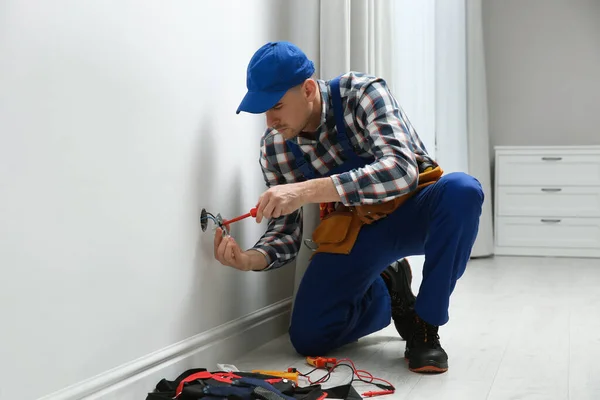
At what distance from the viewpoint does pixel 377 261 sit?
2.11 metres

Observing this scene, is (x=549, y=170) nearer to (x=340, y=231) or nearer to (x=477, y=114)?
(x=477, y=114)

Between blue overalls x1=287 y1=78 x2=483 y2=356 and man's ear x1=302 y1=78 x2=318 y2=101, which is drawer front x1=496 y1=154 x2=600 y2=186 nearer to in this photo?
blue overalls x1=287 y1=78 x2=483 y2=356

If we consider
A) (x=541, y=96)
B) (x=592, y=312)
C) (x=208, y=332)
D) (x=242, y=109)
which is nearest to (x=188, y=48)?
(x=242, y=109)

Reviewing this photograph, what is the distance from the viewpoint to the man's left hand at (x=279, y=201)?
5.91 ft

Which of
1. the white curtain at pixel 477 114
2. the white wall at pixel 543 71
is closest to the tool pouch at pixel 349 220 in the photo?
the white curtain at pixel 477 114

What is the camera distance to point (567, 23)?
5266 millimetres

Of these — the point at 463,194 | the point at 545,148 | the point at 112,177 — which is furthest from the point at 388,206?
the point at 545,148

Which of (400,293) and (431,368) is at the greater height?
(400,293)

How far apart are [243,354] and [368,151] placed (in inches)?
26.2

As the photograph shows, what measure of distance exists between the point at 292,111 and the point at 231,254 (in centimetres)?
39

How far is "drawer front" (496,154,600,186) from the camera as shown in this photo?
4.79 m

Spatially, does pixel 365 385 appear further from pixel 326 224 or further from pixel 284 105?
pixel 284 105

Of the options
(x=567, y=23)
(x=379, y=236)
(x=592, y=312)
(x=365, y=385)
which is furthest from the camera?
(x=567, y=23)

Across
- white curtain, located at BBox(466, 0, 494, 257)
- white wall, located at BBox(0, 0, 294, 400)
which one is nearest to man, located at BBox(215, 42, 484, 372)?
white wall, located at BBox(0, 0, 294, 400)
